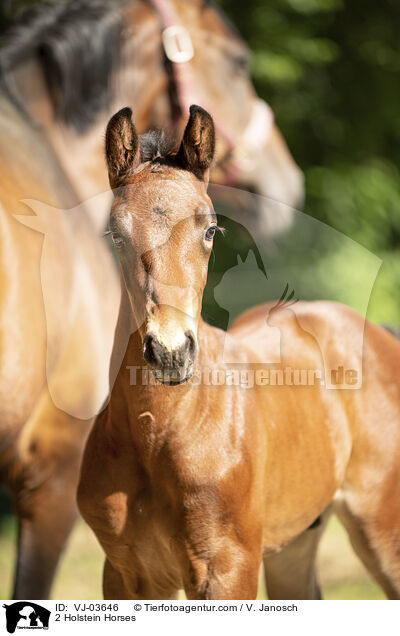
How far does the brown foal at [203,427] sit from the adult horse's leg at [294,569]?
0.14m

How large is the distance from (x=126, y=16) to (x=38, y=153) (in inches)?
28.8

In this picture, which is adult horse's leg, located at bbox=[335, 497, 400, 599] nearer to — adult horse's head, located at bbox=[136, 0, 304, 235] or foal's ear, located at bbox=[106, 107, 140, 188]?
foal's ear, located at bbox=[106, 107, 140, 188]

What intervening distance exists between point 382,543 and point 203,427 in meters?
0.58

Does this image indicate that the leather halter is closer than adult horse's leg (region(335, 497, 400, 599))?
No

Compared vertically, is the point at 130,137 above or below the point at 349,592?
above

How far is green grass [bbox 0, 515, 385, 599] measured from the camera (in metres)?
Result: 2.06

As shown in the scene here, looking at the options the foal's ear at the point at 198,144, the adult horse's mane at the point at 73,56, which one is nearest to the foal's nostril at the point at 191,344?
the foal's ear at the point at 198,144

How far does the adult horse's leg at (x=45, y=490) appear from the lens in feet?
6.53

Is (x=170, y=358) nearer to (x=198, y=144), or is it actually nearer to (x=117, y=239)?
(x=117, y=239)
